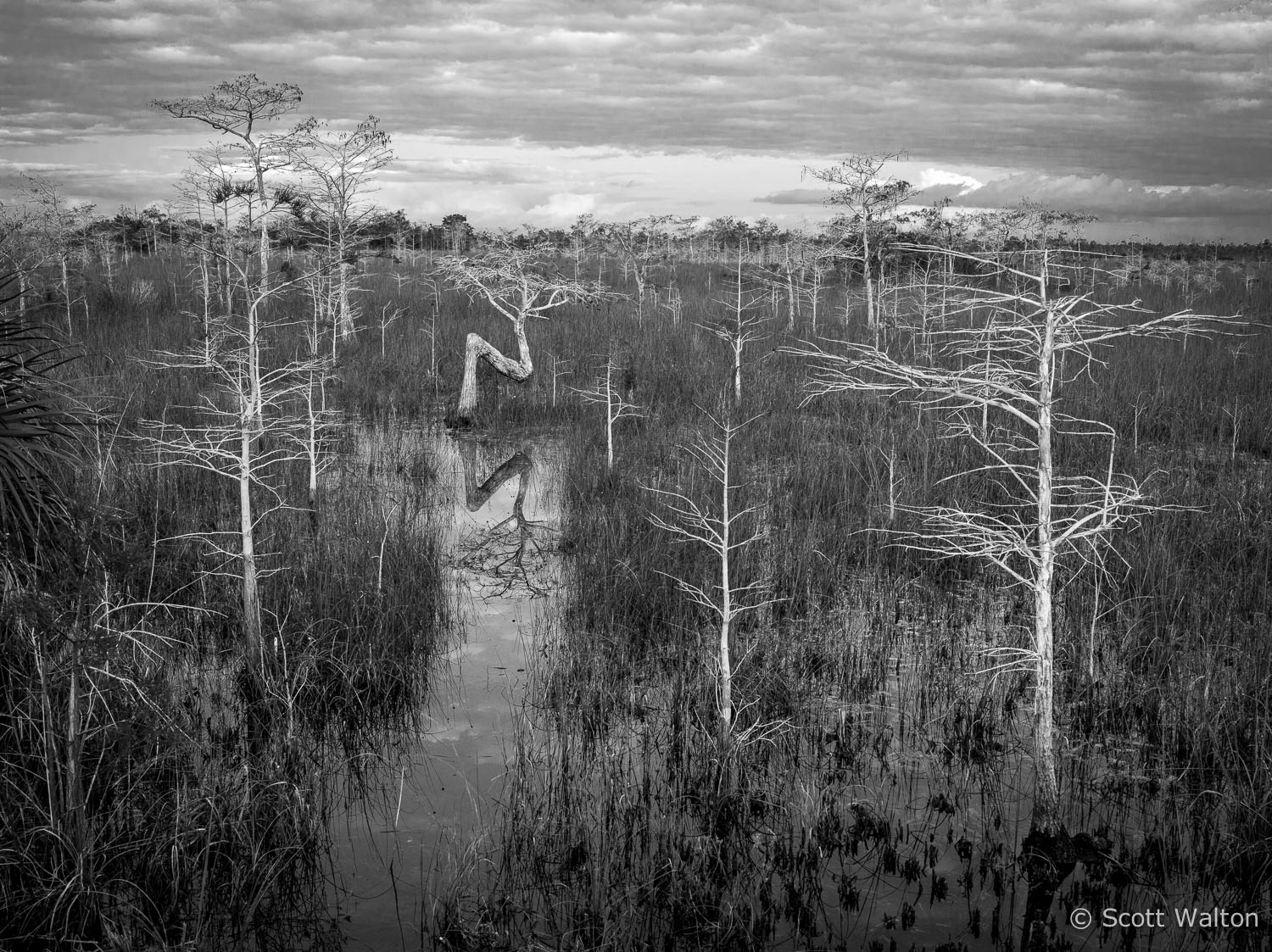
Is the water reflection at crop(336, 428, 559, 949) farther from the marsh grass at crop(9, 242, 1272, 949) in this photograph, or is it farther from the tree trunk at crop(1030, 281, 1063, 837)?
the tree trunk at crop(1030, 281, 1063, 837)

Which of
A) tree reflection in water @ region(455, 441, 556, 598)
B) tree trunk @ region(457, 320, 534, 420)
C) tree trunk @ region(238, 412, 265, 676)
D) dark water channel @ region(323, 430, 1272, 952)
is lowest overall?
dark water channel @ region(323, 430, 1272, 952)

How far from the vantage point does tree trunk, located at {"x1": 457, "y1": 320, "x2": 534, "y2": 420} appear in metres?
14.0

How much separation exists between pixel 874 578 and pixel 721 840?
3761mm

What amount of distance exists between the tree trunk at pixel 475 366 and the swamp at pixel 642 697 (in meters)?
4.05

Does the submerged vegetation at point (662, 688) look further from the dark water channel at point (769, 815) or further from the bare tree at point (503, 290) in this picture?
the bare tree at point (503, 290)

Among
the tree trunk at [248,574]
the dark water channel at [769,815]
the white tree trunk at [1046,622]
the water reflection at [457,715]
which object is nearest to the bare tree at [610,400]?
the water reflection at [457,715]

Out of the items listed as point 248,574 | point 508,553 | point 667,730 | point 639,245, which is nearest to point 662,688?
point 667,730

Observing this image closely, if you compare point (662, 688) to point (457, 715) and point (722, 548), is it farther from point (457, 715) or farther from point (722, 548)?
point (722, 548)

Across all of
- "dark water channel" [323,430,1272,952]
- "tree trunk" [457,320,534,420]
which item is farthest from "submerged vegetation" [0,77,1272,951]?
"tree trunk" [457,320,534,420]

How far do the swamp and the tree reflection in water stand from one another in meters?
0.05

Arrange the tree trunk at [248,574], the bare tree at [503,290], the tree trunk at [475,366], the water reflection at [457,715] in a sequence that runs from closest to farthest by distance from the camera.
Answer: the water reflection at [457,715], the tree trunk at [248,574], the tree trunk at [475,366], the bare tree at [503,290]

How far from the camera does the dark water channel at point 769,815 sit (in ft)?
12.1

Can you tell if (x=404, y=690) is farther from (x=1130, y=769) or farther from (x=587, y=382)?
(x=587, y=382)

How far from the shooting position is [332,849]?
4.13 m
